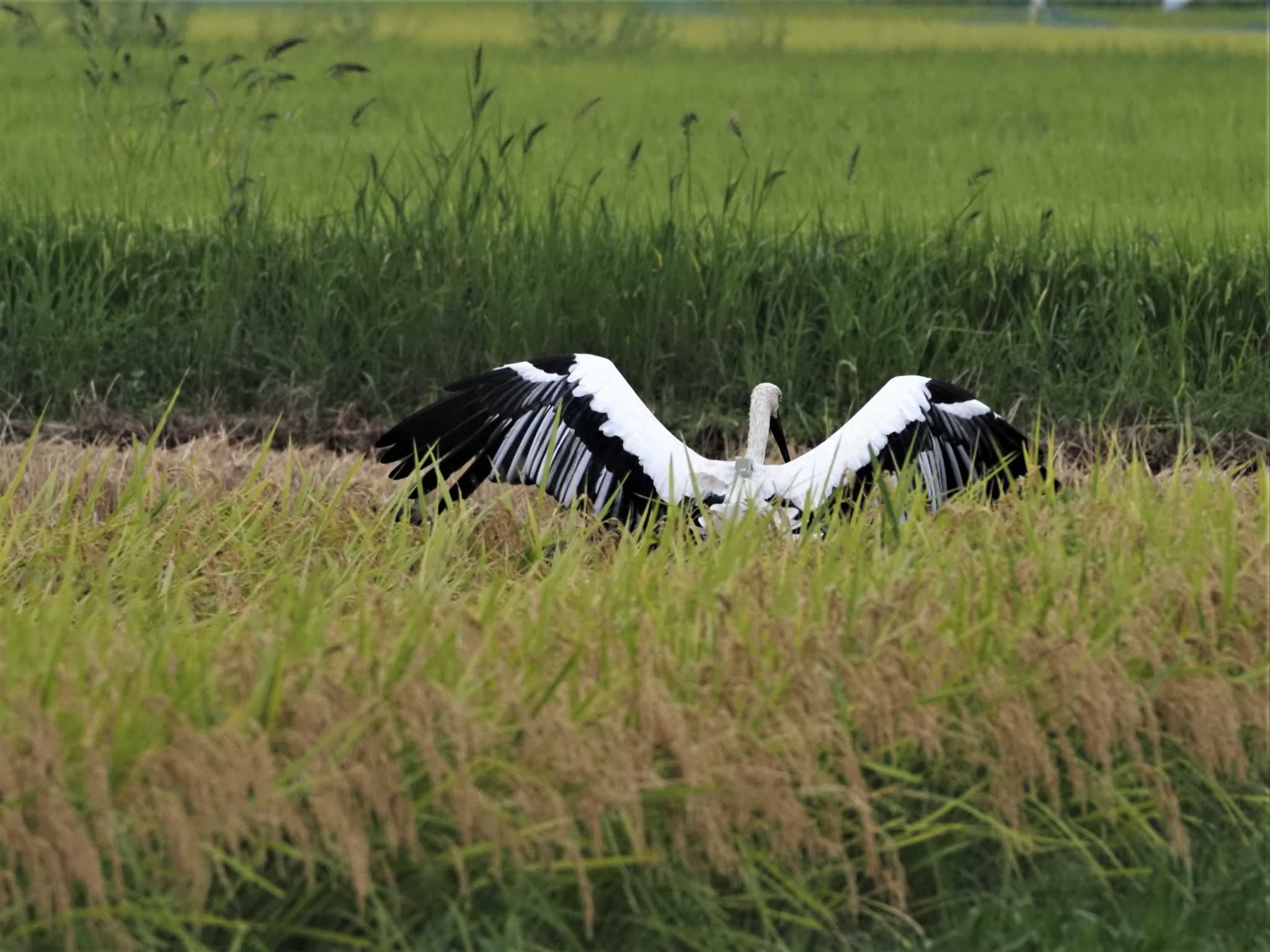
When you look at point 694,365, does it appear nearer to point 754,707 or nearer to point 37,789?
point 754,707

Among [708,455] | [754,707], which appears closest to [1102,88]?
[708,455]

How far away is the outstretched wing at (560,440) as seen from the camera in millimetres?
4422

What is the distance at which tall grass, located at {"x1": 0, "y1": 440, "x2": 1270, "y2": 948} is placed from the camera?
2.87 metres

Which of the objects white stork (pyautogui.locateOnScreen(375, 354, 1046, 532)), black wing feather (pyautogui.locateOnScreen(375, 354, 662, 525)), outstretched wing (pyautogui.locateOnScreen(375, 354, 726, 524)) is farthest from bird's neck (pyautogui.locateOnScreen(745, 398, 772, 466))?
black wing feather (pyautogui.locateOnScreen(375, 354, 662, 525))

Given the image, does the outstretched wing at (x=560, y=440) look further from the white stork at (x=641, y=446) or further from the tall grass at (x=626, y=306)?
the tall grass at (x=626, y=306)

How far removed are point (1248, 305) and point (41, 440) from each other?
4.16 m

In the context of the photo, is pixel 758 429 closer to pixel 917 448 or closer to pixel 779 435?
pixel 917 448

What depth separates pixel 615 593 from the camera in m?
3.66

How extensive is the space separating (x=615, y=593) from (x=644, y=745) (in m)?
0.62

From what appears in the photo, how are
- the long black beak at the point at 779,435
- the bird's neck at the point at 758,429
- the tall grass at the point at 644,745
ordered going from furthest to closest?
the long black beak at the point at 779,435
the bird's neck at the point at 758,429
the tall grass at the point at 644,745

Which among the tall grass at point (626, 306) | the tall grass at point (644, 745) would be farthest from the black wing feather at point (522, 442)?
the tall grass at point (626, 306)

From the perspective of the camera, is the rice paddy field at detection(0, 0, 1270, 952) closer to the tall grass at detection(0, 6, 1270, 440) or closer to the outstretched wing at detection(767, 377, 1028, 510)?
the tall grass at detection(0, 6, 1270, 440)

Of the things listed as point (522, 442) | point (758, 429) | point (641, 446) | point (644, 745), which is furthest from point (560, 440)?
point (644, 745)

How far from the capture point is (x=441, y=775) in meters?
3.00
